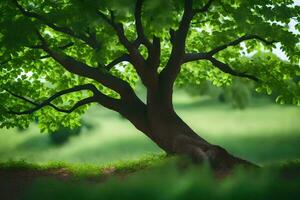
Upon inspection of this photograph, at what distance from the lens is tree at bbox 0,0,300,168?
535 inches

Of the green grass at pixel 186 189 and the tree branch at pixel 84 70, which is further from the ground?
the tree branch at pixel 84 70

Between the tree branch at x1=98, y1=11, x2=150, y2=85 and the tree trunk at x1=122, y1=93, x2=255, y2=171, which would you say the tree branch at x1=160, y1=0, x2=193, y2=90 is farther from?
the tree trunk at x1=122, y1=93, x2=255, y2=171

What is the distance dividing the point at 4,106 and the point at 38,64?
6.69 ft

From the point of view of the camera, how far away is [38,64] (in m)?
18.3

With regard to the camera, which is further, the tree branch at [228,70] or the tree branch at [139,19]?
the tree branch at [228,70]

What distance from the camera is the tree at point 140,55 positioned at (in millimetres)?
13602

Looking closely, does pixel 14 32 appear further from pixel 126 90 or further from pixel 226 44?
pixel 226 44

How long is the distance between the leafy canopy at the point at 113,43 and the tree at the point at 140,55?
0.12ft

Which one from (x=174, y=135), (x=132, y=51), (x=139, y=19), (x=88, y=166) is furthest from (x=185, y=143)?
(x=88, y=166)

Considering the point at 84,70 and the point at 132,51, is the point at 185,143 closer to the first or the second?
the point at 132,51

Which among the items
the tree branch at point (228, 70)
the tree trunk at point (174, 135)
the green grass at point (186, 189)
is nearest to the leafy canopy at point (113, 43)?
the tree branch at point (228, 70)


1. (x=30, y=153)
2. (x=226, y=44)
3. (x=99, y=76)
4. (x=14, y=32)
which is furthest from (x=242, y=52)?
(x=30, y=153)

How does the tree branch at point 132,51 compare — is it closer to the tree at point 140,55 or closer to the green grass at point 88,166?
the tree at point 140,55

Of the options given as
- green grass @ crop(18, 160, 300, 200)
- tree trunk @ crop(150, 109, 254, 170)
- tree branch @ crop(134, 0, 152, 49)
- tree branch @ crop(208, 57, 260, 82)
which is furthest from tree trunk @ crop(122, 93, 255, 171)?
green grass @ crop(18, 160, 300, 200)
